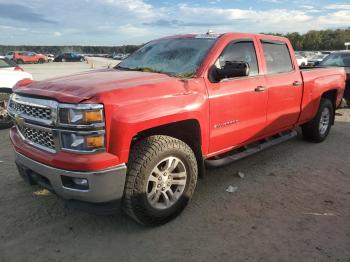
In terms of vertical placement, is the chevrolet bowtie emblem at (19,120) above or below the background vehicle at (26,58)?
above

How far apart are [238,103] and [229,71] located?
1.60ft

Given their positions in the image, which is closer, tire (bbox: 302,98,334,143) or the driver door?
the driver door

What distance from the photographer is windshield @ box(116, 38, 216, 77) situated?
423 cm

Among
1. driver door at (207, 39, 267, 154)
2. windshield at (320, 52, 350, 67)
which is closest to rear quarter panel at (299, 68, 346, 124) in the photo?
driver door at (207, 39, 267, 154)

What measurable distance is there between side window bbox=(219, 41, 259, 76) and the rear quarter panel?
135 centimetres

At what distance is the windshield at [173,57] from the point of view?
4.23m

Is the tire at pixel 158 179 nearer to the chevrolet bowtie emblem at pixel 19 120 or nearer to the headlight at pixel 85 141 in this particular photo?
the headlight at pixel 85 141

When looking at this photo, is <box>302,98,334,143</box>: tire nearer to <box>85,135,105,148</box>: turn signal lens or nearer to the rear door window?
<box>85,135,105,148</box>: turn signal lens

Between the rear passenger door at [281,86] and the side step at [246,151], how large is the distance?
6.0 inches

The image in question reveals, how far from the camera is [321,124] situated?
6785 mm

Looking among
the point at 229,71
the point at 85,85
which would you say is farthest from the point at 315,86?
the point at 85,85

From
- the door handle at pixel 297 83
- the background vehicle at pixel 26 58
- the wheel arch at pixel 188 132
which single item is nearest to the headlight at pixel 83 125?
the wheel arch at pixel 188 132

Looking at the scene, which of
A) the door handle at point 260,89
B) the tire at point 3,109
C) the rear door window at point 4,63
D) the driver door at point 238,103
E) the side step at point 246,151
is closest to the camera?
the driver door at point 238,103

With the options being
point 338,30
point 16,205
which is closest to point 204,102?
point 16,205
